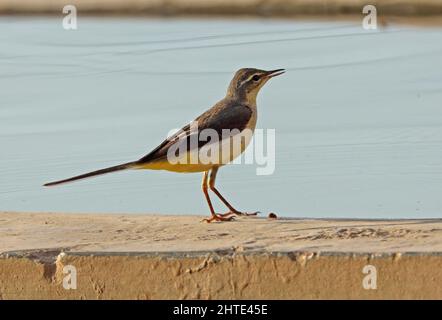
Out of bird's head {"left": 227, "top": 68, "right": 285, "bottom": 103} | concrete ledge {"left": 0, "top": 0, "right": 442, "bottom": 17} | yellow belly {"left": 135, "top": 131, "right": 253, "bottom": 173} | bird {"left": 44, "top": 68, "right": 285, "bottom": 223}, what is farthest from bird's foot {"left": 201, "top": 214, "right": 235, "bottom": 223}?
concrete ledge {"left": 0, "top": 0, "right": 442, "bottom": 17}

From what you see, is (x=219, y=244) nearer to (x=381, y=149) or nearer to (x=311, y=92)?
(x=381, y=149)

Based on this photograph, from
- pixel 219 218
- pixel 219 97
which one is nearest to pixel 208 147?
pixel 219 218

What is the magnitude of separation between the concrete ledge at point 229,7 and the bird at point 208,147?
7271 mm

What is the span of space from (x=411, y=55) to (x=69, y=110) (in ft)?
9.49

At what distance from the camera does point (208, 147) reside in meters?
7.08

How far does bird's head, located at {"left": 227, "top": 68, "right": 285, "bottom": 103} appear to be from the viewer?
7.63m

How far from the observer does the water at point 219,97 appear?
→ 830 cm

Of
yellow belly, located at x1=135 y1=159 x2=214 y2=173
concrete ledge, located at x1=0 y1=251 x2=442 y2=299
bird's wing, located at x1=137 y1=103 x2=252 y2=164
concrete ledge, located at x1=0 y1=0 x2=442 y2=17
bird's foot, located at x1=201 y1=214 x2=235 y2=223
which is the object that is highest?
concrete ledge, located at x1=0 y1=0 x2=442 y2=17

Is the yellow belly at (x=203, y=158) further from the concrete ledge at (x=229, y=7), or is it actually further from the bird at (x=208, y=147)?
the concrete ledge at (x=229, y=7)

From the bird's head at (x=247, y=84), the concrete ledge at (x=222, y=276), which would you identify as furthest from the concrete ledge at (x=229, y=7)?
the concrete ledge at (x=222, y=276)

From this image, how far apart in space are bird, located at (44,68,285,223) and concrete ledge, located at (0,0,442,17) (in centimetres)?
727

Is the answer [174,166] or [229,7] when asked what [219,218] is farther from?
[229,7]

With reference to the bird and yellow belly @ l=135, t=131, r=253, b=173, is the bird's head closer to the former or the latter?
the bird

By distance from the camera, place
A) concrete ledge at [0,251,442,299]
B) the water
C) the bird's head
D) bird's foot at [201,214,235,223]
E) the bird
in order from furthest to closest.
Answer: the water → the bird's head → the bird → bird's foot at [201,214,235,223] → concrete ledge at [0,251,442,299]
